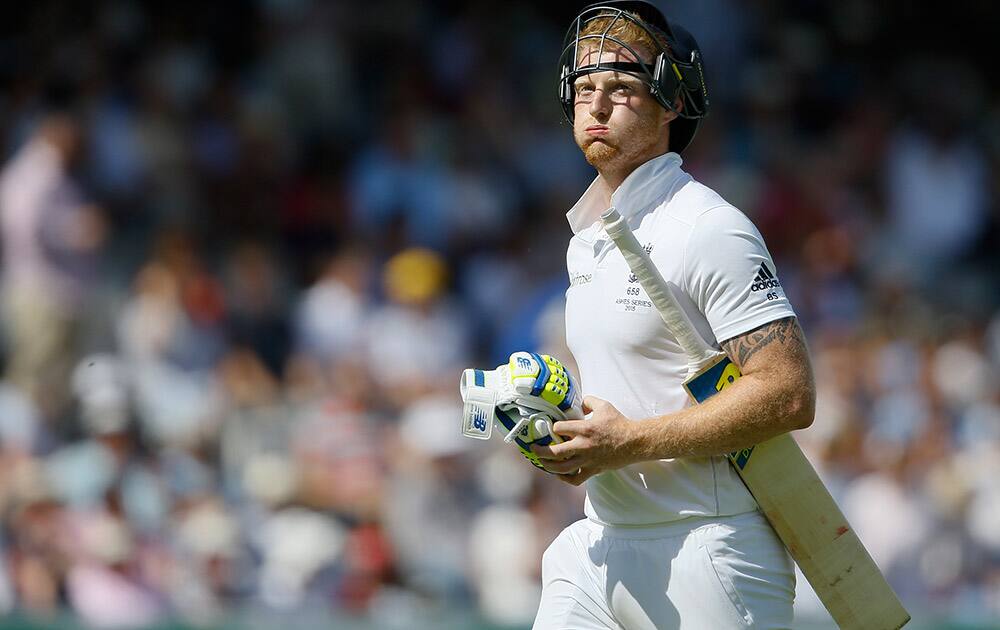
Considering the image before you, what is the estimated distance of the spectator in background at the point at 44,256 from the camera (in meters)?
9.82

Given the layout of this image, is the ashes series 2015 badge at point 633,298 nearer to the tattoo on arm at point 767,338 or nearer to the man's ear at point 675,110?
the tattoo on arm at point 767,338

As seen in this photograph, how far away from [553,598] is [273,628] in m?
3.91

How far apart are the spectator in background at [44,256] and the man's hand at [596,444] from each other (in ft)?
21.8

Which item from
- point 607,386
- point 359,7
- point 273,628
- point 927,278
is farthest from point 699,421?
point 359,7

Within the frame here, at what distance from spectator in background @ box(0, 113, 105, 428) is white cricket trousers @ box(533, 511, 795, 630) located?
6474 mm

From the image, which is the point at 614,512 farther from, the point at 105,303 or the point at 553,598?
the point at 105,303

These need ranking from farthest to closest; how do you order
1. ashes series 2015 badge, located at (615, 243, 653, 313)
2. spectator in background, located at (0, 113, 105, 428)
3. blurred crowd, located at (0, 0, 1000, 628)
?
spectator in background, located at (0, 113, 105, 428)
blurred crowd, located at (0, 0, 1000, 628)
ashes series 2015 badge, located at (615, 243, 653, 313)

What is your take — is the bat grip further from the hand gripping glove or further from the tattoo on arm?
the hand gripping glove

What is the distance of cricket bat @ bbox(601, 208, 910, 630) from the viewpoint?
12.3ft

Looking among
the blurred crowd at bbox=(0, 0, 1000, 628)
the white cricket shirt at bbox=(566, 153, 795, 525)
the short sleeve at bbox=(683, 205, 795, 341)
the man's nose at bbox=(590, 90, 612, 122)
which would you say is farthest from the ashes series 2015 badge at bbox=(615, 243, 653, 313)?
the blurred crowd at bbox=(0, 0, 1000, 628)

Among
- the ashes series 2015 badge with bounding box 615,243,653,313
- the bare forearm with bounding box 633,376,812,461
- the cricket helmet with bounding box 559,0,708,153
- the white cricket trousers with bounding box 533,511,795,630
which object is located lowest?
the white cricket trousers with bounding box 533,511,795,630

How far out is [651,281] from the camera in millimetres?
3752

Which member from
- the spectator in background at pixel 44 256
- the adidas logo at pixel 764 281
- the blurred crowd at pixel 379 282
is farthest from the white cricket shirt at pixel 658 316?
the spectator in background at pixel 44 256

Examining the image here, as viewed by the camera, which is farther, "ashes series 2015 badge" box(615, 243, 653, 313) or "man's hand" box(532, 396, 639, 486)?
"ashes series 2015 badge" box(615, 243, 653, 313)
